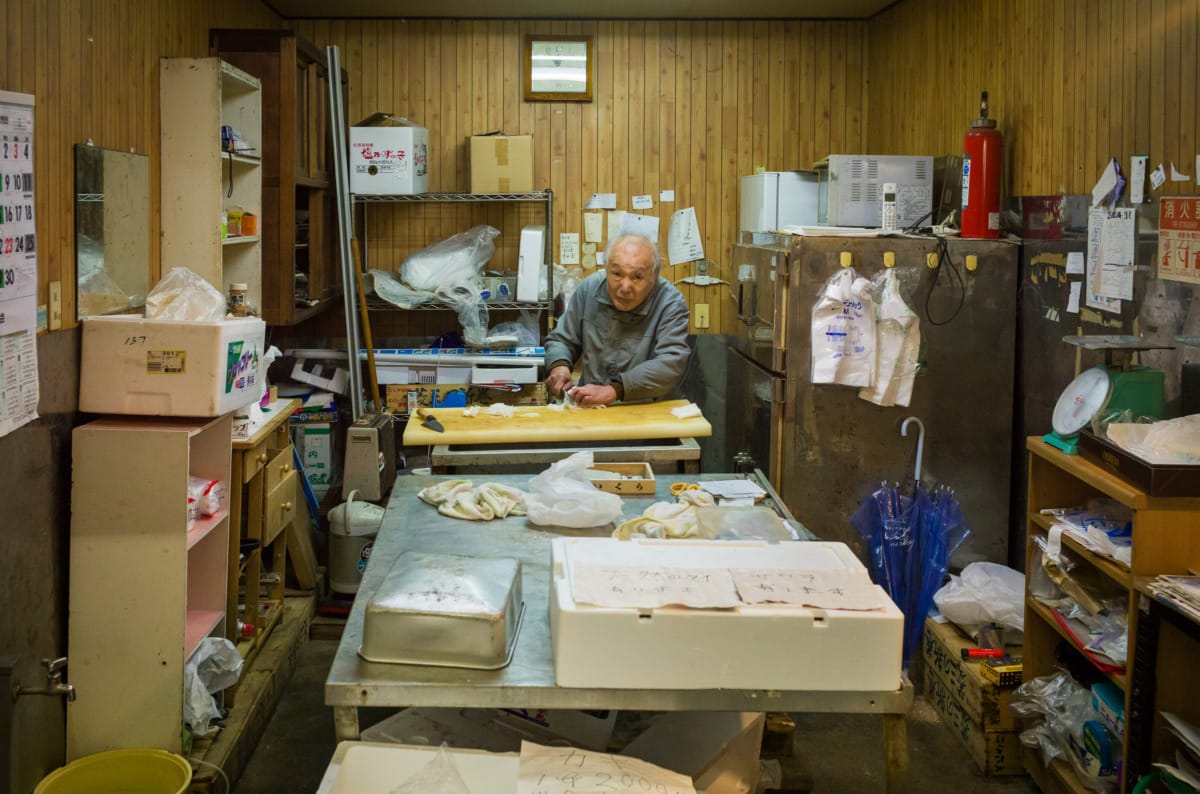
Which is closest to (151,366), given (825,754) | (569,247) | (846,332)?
(825,754)

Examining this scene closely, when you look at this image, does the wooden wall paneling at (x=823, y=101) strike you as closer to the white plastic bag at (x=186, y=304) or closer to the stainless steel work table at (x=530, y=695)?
the white plastic bag at (x=186, y=304)

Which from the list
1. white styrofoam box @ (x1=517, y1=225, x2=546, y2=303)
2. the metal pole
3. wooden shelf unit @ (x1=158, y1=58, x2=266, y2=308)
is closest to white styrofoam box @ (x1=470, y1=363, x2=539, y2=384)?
white styrofoam box @ (x1=517, y1=225, x2=546, y2=303)

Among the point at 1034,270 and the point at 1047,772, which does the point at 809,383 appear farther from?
the point at 1047,772

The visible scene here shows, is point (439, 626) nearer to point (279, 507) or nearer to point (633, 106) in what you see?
point (279, 507)

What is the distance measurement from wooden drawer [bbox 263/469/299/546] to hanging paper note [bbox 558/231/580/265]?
6.52ft

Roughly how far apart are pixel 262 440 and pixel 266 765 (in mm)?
1052

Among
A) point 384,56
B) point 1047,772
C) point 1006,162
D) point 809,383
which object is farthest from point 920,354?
point 384,56

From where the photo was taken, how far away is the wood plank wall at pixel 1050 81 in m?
3.35

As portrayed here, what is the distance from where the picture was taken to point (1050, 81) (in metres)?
4.10

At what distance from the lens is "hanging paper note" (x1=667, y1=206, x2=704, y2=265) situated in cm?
595

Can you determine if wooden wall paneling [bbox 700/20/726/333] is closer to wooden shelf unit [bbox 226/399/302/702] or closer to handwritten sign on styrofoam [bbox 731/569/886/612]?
wooden shelf unit [bbox 226/399/302/702]

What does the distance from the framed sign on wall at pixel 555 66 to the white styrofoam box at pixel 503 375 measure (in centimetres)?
→ 141

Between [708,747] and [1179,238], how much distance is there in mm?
1957

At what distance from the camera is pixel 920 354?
4.38 meters
